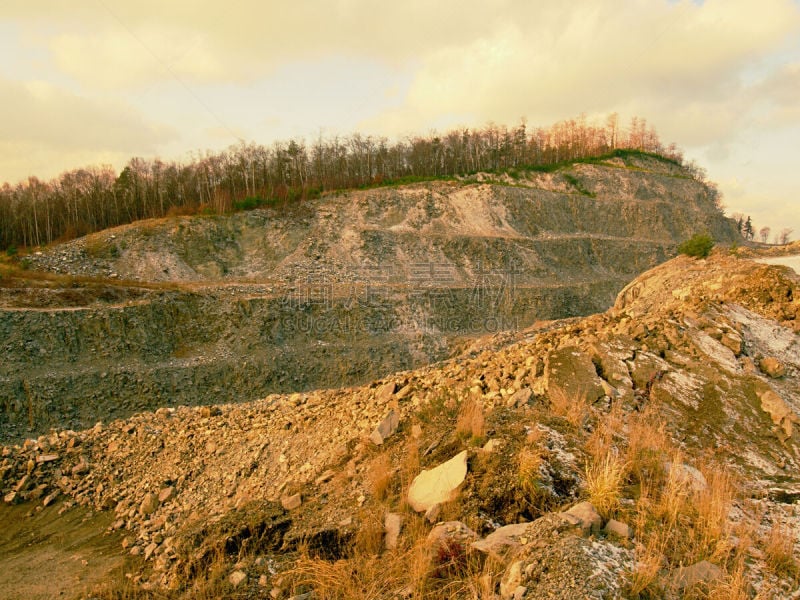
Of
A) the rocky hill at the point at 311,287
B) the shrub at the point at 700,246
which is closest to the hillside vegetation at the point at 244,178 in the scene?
the rocky hill at the point at 311,287

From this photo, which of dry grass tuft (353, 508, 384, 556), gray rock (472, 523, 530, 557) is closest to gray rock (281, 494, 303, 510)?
dry grass tuft (353, 508, 384, 556)

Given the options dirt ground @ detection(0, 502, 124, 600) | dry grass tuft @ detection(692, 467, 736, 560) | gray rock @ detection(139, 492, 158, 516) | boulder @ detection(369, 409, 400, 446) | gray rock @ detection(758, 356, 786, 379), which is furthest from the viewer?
gray rock @ detection(758, 356, 786, 379)

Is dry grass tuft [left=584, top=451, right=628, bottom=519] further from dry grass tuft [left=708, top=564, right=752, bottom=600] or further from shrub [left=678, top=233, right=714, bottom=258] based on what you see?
shrub [left=678, top=233, right=714, bottom=258]

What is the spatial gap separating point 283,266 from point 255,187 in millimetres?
18342

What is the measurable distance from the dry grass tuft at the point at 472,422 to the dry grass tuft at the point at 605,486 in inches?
48.3

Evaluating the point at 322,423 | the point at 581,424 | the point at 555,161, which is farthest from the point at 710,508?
the point at 555,161

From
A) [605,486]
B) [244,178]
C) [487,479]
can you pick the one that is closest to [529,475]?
[487,479]

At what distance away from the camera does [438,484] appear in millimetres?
4980

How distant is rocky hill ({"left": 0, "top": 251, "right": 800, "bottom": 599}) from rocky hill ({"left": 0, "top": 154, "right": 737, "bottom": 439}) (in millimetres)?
11779

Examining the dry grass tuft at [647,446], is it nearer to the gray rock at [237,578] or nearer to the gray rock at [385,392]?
the gray rock at [385,392]

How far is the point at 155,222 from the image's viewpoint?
117 ft

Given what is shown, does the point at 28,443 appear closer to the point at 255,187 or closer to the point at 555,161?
the point at 255,187

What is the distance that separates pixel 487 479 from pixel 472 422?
3.71 ft

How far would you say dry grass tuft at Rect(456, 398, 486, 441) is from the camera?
570 cm
